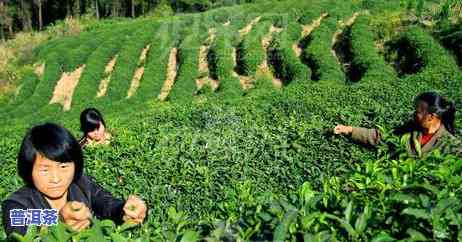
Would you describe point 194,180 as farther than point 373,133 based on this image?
Yes

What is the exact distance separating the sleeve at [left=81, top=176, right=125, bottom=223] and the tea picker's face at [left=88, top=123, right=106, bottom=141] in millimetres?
3812

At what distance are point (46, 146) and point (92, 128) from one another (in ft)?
13.5

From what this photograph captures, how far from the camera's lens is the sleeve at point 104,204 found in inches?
113

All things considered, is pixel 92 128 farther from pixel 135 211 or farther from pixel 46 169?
pixel 135 211

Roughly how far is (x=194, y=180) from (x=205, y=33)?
23417 millimetres

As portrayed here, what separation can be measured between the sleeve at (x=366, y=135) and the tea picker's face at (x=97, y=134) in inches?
131

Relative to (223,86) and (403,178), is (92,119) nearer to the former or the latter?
(403,178)

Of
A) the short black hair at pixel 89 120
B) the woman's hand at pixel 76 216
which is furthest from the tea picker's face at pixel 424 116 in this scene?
the short black hair at pixel 89 120

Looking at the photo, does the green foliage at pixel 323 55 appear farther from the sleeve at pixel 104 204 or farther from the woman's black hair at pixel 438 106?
the sleeve at pixel 104 204

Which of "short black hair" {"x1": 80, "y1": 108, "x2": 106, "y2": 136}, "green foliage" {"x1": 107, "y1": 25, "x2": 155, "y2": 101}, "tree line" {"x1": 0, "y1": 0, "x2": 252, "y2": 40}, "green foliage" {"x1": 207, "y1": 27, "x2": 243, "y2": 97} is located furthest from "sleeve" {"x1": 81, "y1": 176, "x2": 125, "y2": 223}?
"tree line" {"x1": 0, "y1": 0, "x2": 252, "y2": 40}

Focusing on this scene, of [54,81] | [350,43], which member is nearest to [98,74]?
[54,81]

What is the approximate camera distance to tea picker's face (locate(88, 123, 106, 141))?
22.1 feet

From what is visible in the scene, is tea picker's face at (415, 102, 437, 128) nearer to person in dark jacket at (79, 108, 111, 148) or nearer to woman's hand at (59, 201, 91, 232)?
woman's hand at (59, 201, 91, 232)

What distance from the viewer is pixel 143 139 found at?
7.08m
